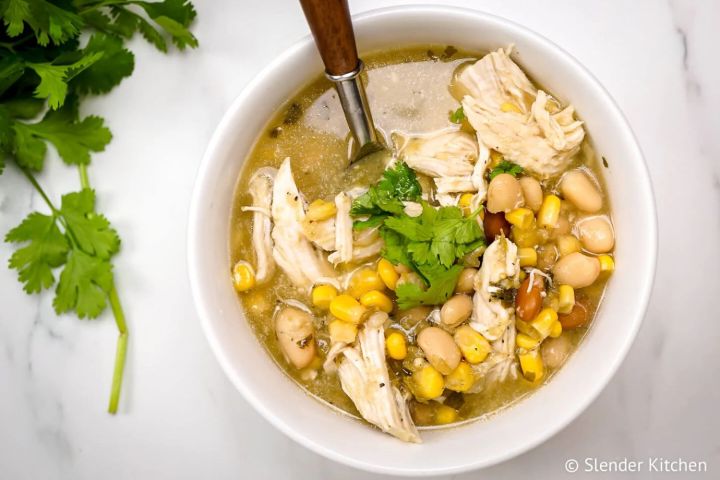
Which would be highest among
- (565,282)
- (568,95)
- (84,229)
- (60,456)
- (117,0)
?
(117,0)

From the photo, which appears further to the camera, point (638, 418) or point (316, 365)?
point (638, 418)

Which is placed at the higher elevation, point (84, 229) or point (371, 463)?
point (84, 229)

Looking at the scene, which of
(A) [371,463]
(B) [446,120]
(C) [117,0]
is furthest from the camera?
(C) [117,0]

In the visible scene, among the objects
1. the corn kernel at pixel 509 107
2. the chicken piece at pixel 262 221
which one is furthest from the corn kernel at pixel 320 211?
the corn kernel at pixel 509 107

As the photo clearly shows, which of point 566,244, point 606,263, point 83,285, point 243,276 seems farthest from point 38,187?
point 606,263

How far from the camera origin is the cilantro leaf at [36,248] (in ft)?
7.99

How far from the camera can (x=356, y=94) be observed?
212cm

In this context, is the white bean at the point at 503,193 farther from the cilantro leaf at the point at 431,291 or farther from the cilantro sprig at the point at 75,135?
the cilantro sprig at the point at 75,135

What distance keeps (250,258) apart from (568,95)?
43.7 inches

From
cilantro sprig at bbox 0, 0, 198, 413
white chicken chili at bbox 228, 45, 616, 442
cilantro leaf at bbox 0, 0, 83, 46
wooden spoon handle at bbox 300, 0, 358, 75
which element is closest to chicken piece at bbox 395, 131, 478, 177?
white chicken chili at bbox 228, 45, 616, 442

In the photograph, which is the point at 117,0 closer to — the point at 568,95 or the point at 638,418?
the point at 568,95

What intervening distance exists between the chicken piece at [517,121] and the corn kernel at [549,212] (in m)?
0.10

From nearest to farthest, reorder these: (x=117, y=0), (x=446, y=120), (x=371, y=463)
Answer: (x=371, y=463) → (x=446, y=120) → (x=117, y=0)

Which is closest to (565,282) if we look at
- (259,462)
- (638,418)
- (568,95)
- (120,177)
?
(568,95)
